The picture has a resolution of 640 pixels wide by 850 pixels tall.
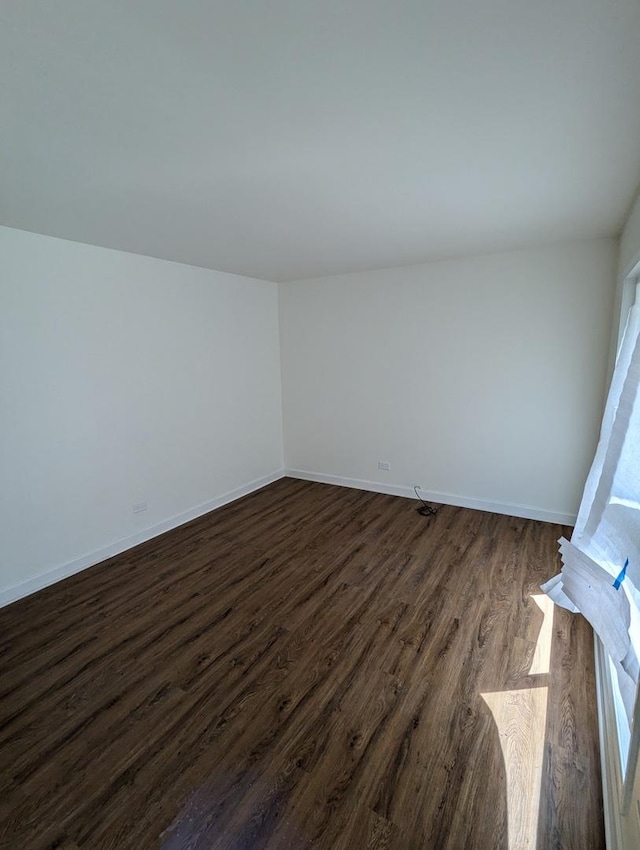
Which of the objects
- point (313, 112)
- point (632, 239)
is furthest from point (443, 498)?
point (313, 112)

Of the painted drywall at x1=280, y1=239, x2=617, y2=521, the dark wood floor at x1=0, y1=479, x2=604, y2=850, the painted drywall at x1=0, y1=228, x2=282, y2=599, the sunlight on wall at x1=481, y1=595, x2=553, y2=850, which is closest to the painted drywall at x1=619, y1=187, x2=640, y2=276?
the painted drywall at x1=280, y1=239, x2=617, y2=521

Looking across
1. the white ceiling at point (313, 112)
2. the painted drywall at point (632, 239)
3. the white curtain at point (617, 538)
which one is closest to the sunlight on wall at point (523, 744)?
the white curtain at point (617, 538)

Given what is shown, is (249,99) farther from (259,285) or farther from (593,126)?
(259,285)

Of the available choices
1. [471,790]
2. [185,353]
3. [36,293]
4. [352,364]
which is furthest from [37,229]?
[471,790]

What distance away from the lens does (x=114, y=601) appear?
2.63m

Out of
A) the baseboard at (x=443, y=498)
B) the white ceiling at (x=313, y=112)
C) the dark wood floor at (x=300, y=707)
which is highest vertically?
the white ceiling at (x=313, y=112)

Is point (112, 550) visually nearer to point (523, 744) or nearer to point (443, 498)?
point (523, 744)

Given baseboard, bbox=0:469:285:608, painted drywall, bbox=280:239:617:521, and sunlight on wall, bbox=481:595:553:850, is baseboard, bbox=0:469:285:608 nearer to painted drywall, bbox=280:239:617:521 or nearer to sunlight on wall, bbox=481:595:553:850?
painted drywall, bbox=280:239:617:521

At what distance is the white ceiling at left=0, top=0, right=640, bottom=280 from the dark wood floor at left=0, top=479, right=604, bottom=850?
2452mm

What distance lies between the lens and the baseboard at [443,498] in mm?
3631

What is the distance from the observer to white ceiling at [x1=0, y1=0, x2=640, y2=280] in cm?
97

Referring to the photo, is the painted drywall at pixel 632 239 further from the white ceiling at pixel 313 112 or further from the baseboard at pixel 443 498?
the baseboard at pixel 443 498

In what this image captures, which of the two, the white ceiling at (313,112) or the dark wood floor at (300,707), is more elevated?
the white ceiling at (313,112)

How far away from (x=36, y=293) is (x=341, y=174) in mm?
2219
